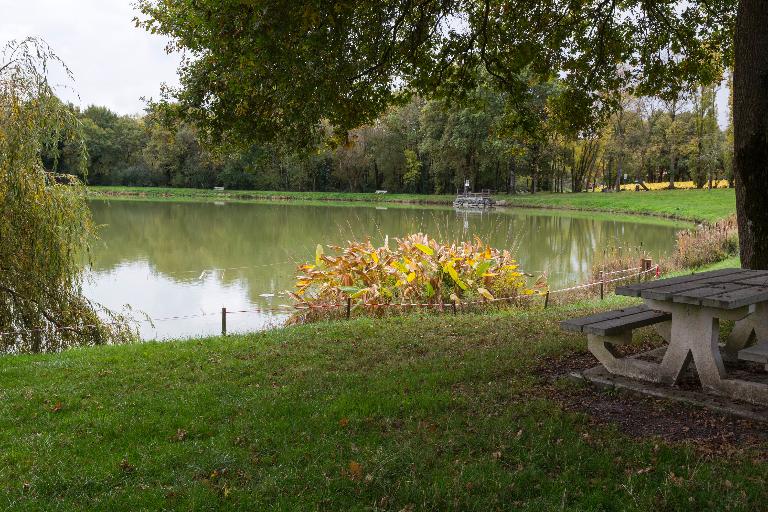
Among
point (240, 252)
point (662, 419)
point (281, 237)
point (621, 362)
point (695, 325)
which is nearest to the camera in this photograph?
point (662, 419)

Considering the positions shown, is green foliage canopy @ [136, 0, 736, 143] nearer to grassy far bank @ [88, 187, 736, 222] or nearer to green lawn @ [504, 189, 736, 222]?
grassy far bank @ [88, 187, 736, 222]

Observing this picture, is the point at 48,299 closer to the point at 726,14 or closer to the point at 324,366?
the point at 324,366

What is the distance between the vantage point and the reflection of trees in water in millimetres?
20266

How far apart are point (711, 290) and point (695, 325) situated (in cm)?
31

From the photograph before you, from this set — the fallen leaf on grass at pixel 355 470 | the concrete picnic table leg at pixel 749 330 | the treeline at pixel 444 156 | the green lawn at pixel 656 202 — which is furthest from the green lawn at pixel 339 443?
the treeline at pixel 444 156

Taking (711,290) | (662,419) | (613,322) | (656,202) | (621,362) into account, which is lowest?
(662,419)

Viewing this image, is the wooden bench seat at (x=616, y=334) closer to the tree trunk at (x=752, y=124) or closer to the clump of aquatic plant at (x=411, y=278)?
the tree trunk at (x=752, y=124)

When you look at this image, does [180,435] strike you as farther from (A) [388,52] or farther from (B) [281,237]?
(B) [281,237]

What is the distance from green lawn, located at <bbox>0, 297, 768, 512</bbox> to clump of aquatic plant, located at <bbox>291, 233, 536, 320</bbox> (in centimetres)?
516

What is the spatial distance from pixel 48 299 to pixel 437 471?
301 inches

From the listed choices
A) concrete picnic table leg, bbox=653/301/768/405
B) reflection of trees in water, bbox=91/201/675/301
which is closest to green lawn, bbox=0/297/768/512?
concrete picnic table leg, bbox=653/301/768/405

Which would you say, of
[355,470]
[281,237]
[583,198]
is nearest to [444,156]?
[583,198]

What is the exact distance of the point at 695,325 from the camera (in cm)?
511

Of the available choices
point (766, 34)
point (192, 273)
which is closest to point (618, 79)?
point (766, 34)
